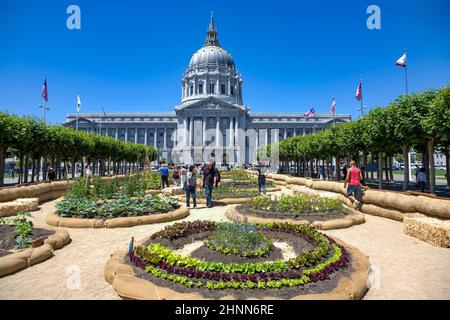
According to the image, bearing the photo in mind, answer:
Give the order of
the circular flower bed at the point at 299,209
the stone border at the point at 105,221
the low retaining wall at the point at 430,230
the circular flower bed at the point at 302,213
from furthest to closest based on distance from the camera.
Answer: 1. the circular flower bed at the point at 299,209
2. the circular flower bed at the point at 302,213
3. the stone border at the point at 105,221
4. the low retaining wall at the point at 430,230

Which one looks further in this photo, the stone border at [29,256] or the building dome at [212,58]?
the building dome at [212,58]

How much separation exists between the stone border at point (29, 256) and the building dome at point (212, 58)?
370 feet

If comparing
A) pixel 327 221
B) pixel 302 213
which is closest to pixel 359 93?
pixel 302 213

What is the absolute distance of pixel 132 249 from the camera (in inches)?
240

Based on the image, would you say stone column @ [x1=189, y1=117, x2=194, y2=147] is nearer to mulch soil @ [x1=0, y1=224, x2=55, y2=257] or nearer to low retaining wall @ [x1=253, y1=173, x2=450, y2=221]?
low retaining wall @ [x1=253, y1=173, x2=450, y2=221]

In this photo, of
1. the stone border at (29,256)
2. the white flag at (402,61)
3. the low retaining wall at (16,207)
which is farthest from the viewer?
the white flag at (402,61)

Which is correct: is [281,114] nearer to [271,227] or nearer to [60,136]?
[60,136]

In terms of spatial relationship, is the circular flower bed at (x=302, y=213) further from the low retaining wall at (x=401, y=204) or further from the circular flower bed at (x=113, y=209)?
the circular flower bed at (x=113, y=209)

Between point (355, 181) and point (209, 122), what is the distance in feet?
297

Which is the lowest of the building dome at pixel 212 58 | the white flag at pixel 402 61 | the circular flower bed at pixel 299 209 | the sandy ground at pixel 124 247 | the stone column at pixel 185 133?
the sandy ground at pixel 124 247

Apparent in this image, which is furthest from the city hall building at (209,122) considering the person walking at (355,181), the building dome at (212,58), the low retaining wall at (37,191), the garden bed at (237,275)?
the garden bed at (237,275)

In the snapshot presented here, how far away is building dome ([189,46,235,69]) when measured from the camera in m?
114

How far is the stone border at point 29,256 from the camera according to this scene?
5707mm
